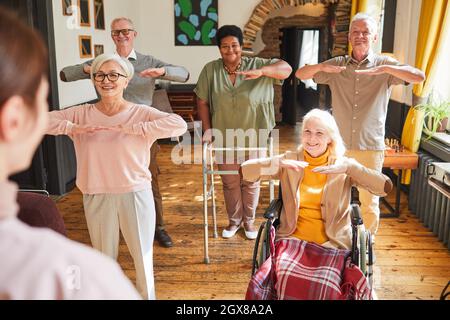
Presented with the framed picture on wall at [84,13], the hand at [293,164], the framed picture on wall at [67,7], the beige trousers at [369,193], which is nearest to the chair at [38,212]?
the hand at [293,164]

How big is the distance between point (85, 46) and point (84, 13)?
1.12 ft

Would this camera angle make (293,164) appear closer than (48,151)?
Yes

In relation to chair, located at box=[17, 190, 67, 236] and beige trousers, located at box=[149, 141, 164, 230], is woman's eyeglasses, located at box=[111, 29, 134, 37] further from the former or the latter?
chair, located at box=[17, 190, 67, 236]

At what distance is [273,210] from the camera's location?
213 cm

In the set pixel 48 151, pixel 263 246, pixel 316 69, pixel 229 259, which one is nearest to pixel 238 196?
pixel 229 259

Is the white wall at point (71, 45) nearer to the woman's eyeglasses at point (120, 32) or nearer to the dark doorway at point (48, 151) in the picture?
the dark doorway at point (48, 151)

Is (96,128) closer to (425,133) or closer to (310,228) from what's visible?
(310,228)

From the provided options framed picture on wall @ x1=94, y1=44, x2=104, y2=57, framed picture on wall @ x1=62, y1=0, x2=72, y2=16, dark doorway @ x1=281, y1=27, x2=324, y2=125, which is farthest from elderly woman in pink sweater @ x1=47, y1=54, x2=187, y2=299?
dark doorway @ x1=281, y1=27, x2=324, y2=125

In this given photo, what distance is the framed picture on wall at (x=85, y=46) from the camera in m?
4.93

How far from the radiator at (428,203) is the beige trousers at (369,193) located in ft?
1.79

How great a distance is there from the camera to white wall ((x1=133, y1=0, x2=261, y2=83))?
725cm

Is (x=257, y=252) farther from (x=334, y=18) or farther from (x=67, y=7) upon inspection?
(x=334, y=18)

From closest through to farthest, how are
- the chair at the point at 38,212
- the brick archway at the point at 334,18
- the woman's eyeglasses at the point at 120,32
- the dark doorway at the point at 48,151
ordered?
the chair at the point at 38,212, the woman's eyeglasses at the point at 120,32, the dark doorway at the point at 48,151, the brick archway at the point at 334,18
